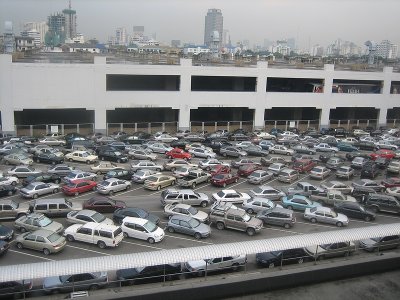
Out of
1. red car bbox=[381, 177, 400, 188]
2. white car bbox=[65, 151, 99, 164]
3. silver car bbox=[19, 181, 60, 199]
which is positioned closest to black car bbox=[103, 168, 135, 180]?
silver car bbox=[19, 181, 60, 199]

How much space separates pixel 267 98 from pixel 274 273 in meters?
41.2

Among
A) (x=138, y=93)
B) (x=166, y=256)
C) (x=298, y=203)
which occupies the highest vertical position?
(x=138, y=93)

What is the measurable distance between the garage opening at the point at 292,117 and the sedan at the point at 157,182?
27556mm

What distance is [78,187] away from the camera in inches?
1057

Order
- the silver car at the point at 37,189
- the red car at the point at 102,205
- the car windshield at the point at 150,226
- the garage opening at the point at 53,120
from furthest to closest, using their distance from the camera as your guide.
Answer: the garage opening at the point at 53,120
the silver car at the point at 37,189
the red car at the point at 102,205
the car windshield at the point at 150,226

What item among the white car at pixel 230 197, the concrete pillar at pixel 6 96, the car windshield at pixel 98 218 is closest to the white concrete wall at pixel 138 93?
the concrete pillar at pixel 6 96

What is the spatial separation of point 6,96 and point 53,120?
7.90m

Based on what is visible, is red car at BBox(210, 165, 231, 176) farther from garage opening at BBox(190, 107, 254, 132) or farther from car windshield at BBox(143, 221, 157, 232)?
garage opening at BBox(190, 107, 254, 132)

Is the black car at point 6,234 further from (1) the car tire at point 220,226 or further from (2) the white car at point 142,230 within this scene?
(1) the car tire at point 220,226

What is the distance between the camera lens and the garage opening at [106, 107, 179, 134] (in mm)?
48656

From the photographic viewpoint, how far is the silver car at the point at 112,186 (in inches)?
1062

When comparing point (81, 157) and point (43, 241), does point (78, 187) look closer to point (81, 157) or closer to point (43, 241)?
point (81, 157)

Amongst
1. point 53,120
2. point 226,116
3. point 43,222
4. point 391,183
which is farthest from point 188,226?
point 226,116

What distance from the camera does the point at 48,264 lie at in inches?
480
